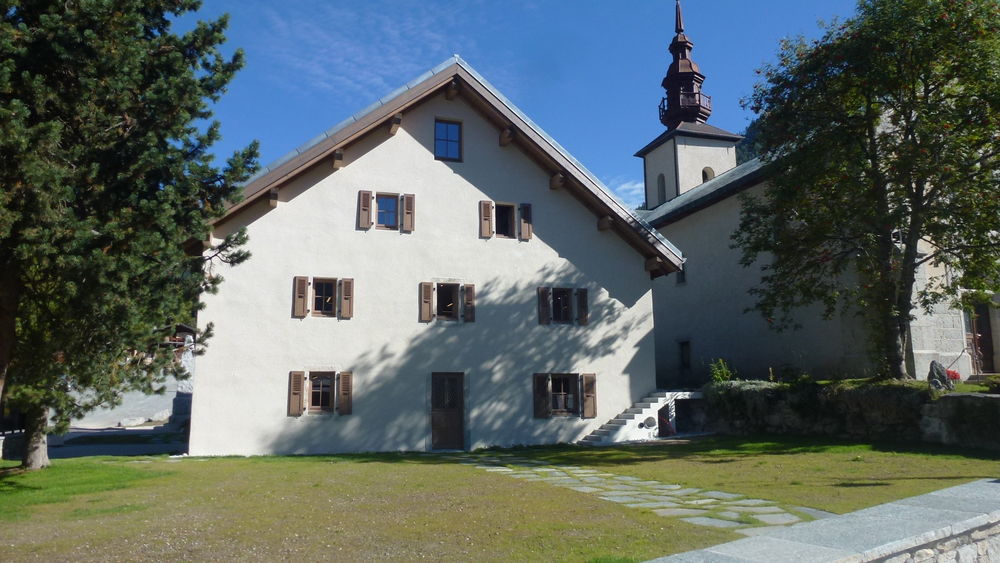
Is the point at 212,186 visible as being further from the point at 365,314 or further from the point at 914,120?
the point at 914,120

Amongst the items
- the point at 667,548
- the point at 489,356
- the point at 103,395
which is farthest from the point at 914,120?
the point at 103,395

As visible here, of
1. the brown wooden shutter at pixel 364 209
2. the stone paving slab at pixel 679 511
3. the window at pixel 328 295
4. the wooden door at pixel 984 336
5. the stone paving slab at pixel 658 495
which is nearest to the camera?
the stone paving slab at pixel 658 495

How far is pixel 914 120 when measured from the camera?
14820 millimetres

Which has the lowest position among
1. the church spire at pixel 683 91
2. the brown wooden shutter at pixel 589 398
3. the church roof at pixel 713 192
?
the brown wooden shutter at pixel 589 398

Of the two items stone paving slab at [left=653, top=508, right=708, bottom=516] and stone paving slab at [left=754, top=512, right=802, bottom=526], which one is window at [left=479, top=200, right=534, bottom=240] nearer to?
stone paving slab at [left=653, top=508, right=708, bottom=516]

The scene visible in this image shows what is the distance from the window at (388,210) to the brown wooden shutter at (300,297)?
2464mm

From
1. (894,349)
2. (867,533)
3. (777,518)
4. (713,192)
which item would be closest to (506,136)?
(713,192)

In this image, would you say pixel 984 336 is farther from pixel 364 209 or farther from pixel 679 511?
pixel 364 209

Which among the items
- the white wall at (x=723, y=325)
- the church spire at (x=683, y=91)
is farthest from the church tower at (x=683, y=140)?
the white wall at (x=723, y=325)

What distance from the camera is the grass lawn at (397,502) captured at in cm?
653

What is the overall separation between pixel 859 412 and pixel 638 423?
5532 millimetres

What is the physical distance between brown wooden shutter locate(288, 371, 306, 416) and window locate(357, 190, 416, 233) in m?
4.10

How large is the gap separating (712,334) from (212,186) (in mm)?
17792

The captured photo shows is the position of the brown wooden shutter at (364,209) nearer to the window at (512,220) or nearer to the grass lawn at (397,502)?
the window at (512,220)
